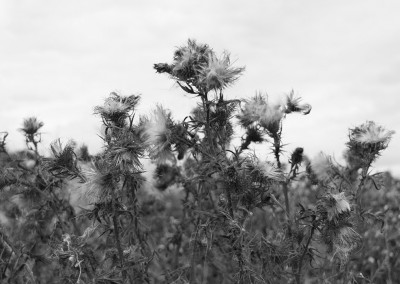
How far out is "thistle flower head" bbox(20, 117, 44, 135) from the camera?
564cm

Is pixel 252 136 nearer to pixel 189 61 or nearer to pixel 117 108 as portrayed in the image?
pixel 189 61

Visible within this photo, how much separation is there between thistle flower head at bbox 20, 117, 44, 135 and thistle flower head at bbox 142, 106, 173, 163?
192 cm

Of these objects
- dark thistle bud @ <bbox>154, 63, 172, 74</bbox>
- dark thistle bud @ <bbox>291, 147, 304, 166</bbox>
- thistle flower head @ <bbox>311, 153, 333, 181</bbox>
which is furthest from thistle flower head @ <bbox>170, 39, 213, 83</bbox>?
thistle flower head @ <bbox>311, 153, 333, 181</bbox>

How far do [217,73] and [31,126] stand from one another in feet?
8.33

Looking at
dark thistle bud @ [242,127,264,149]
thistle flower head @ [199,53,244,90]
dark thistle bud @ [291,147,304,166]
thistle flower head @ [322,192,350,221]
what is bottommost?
thistle flower head @ [322,192,350,221]

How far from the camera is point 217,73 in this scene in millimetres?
3885

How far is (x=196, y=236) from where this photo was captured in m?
4.54

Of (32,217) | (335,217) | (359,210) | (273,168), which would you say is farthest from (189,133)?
(32,217)

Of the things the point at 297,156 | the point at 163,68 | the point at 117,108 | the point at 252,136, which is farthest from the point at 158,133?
the point at 297,156

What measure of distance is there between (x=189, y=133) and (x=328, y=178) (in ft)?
5.66

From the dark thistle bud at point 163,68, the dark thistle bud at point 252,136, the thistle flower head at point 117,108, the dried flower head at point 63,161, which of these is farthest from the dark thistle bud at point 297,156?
the dried flower head at point 63,161

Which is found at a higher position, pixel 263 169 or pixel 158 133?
pixel 158 133

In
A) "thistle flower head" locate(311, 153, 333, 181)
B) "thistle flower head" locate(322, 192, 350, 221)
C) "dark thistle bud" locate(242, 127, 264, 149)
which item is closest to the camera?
"thistle flower head" locate(322, 192, 350, 221)

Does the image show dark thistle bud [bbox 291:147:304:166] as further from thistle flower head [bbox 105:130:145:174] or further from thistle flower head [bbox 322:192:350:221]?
thistle flower head [bbox 105:130:145:174]
